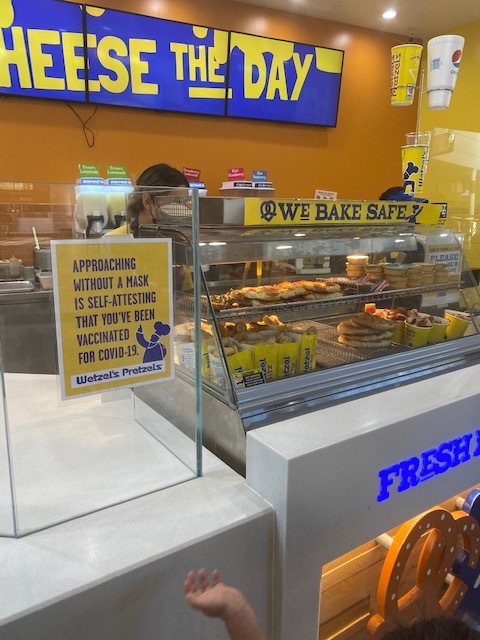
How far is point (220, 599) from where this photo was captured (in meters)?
0.89

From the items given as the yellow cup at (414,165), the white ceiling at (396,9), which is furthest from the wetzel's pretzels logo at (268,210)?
the white ceiling at (396,9)

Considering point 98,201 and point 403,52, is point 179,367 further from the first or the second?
point 403,52

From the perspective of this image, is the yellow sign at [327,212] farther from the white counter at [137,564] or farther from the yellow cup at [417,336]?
the white counter at [137,564]

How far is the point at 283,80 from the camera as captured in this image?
476cm

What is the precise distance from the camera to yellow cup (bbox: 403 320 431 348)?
1975mm

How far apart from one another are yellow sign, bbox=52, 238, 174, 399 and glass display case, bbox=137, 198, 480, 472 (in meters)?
0.10

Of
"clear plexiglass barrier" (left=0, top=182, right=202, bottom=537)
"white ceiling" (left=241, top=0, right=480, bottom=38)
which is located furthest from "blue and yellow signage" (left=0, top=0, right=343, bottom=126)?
"clear plexiglass barrier" (left=0, top=182, right=202, bottom=537)

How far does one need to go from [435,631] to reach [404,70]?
84.2 inches

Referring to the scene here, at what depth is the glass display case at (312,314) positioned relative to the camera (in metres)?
1.39

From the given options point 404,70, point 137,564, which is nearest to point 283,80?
point 404,70

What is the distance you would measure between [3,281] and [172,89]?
11.4 feet

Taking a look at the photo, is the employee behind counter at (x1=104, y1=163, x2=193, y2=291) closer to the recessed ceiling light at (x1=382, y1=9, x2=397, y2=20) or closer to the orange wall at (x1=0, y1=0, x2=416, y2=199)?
the orange wall at (x1=0, y1=0, x2=416, y2=199)

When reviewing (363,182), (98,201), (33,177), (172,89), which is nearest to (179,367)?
(98,201)

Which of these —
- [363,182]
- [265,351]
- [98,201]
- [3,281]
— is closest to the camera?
[98,201]
